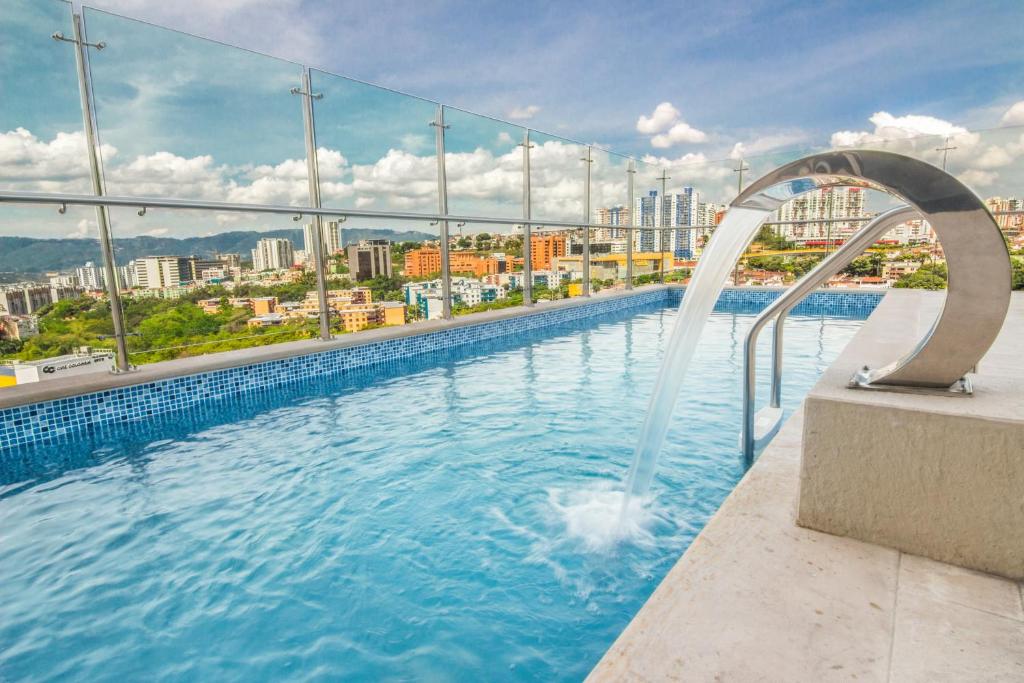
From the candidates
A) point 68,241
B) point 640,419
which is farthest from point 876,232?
point 68,241

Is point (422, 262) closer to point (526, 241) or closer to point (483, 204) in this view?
point (483, 204)

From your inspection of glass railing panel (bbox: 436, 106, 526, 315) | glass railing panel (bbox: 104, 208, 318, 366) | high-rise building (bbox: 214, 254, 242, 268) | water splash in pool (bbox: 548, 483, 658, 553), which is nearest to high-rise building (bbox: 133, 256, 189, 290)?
glass railing panel (bbox: 104, 208, 318, 366)

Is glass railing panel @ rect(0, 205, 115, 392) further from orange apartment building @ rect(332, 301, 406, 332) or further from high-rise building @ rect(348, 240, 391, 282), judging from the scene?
high-rise building @ rect(348, 240, 391, 282)

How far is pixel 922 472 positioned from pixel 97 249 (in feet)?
19.1

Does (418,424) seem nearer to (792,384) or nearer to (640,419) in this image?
(640,419)

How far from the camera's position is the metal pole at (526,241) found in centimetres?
888

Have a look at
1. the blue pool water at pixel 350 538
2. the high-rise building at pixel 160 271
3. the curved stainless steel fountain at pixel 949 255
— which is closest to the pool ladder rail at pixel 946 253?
the curved stainless steel fountain at pixel 949 255

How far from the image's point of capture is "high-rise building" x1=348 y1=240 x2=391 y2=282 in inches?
257

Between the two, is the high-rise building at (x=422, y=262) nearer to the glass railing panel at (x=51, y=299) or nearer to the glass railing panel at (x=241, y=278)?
the glass railing panel at (x=241, y=278)

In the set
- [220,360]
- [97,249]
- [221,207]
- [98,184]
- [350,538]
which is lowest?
[350,538]

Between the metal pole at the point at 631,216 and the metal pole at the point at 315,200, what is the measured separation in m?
7.12

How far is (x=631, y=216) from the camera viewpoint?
37.8 feet

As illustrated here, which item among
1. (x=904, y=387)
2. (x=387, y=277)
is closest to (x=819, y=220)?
(x=387, y=277)

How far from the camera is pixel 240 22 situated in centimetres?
984
